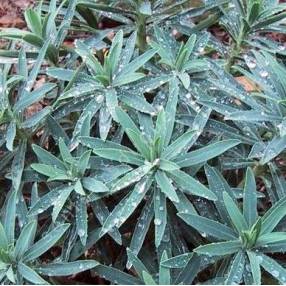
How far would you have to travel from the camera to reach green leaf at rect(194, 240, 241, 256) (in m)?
1.82

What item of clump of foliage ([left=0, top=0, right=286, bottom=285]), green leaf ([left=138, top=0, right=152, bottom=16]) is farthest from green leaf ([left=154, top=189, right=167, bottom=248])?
green leaf ([left=138, top=0, right=152, bottom=16])

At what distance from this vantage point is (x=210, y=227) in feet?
6.22

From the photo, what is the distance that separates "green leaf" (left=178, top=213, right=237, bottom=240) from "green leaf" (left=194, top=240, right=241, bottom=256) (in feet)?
0.14

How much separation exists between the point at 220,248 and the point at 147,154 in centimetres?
33

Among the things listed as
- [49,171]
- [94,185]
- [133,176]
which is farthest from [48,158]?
[133,176]

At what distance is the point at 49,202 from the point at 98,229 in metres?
0.18

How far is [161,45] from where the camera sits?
2.24m

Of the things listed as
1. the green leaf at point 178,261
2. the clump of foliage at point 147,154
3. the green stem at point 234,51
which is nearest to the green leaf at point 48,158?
the clump of foliage at point 147,154

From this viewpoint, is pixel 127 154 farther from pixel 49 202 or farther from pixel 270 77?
pixel 270 77

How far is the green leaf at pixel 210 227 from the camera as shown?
187cm

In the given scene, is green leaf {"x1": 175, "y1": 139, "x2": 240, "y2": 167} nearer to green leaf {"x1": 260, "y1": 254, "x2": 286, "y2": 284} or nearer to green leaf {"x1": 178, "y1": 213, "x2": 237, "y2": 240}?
green leaf {"x1": 178, "y1": 213, "x2": 237, "y2": 240}

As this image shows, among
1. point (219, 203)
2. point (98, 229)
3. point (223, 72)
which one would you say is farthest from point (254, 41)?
point (98, 229)

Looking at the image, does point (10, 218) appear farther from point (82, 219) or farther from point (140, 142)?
point (140, 142)

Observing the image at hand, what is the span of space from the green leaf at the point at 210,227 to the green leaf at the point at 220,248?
1.7 inches
